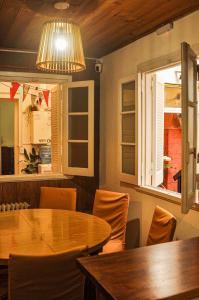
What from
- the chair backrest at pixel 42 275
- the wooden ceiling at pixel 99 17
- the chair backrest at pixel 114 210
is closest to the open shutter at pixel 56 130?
the wooden ceiling at pixel 99 17

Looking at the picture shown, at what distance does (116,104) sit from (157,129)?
0.73 m

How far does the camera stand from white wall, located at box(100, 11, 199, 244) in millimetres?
2906

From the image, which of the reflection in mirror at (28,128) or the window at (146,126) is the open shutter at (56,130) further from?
the reflection in mirror at (28,128)

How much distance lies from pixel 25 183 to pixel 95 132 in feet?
3.72

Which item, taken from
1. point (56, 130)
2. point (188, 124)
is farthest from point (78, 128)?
point (188, 124)

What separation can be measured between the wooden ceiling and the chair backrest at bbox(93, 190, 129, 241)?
1645 millimetres

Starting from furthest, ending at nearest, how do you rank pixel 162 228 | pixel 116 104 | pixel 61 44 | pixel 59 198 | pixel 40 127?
pixel 40 127, pixel 116 104, pixel 59 198, pixel 162 228, pixel 61 44

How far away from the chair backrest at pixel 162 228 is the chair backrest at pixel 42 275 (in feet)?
2.64

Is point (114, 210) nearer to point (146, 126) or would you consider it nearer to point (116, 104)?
point (146, 126)

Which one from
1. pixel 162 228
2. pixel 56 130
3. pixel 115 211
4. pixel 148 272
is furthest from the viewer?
pixel 56 130

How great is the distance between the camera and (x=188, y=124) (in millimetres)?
2393

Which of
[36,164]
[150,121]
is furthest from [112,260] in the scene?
[36,164]

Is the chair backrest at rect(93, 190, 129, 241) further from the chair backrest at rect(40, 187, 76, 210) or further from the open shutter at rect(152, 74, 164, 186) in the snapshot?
the open shutter at rect(152, 74, 164, 186)

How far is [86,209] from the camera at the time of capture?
448cm
